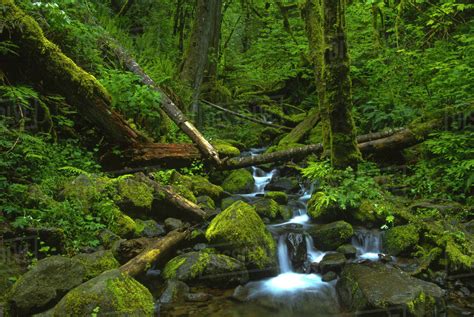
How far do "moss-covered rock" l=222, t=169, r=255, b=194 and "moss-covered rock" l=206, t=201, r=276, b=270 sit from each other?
309cm

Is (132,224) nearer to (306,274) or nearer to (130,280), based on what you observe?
(130,280)

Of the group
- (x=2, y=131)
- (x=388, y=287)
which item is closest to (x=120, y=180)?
(x=2, y=131)

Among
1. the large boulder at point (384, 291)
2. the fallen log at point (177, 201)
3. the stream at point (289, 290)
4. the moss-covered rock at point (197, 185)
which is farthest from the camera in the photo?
the moss-covered rock at point (197, 185)

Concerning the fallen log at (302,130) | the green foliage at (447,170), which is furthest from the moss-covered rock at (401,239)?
the fallen log at (302,130)

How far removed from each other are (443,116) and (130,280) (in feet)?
23.6

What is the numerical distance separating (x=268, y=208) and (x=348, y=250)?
6.31 feet

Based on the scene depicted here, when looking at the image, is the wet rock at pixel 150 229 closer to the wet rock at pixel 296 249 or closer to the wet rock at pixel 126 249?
the wet rock at pixel 126 249

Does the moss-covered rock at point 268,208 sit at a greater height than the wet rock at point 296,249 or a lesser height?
greater

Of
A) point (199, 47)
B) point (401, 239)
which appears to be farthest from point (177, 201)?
point (199, 47)

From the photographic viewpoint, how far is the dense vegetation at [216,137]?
5.63 meters

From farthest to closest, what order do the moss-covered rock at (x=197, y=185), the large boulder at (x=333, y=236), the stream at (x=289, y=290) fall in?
the moss-covered rock at (x=197, y=185) < the large boulder at (x=333, y=236) < the stream at (x=289, y=290)

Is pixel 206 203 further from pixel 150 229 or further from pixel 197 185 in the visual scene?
pixel 150 229

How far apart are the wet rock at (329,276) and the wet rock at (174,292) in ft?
6.64

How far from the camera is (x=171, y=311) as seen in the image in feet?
15.8
